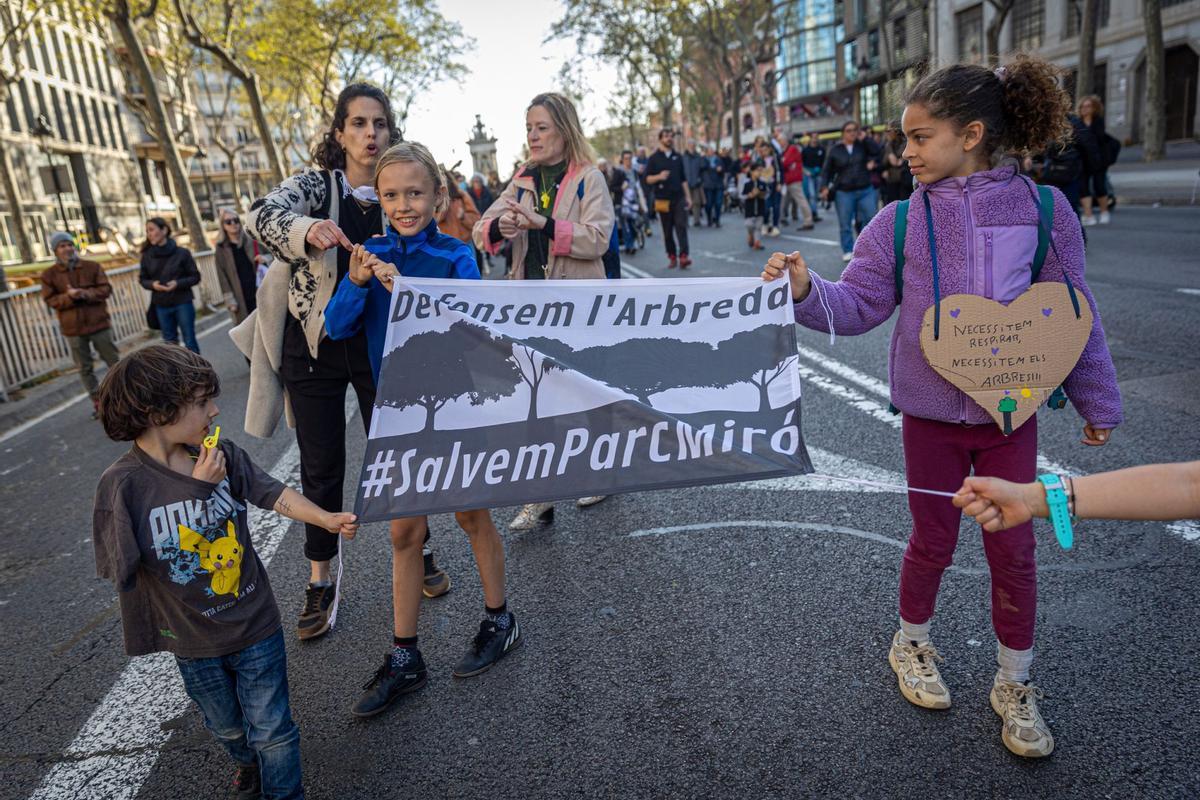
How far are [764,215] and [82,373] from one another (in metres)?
13.9

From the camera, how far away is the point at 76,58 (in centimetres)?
4925

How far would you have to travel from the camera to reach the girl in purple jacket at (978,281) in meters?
2.32

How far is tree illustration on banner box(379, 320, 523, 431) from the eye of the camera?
2557mm

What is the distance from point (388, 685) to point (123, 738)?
913 millimetres

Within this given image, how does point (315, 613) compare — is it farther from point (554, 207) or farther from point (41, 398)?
point (41, 398)

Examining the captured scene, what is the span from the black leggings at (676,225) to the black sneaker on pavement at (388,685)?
11300 mm

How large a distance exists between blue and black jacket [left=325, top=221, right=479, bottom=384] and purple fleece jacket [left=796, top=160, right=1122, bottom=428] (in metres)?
1.42

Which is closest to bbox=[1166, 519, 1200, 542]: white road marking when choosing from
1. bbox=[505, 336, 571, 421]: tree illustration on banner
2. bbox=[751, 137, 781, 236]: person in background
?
bbox=[505, 336, 571, 421]: tree illustration on banner

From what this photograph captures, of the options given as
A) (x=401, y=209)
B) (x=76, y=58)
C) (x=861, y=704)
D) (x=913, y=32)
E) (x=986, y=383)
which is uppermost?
(x=76, y=58)

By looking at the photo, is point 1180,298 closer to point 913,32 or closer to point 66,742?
point 66,742

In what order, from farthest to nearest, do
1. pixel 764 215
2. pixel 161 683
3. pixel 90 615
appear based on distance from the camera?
pixel 764 215 < pixel 90 615 < pixel 161 683

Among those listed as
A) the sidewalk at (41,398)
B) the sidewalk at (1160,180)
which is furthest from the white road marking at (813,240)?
the sidewalk at (41,398)

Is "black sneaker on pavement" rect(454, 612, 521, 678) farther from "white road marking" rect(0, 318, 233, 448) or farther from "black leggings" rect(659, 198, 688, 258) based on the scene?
"black leggings" rect(659, 198, 688, 258)

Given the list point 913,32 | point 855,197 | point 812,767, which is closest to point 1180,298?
point 855,197
